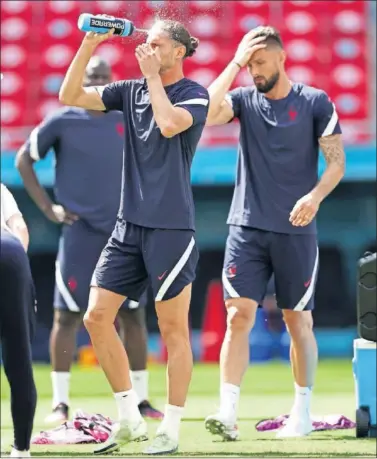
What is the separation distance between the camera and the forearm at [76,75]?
5.75m

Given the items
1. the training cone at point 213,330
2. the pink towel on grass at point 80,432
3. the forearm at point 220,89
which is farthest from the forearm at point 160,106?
the training cone at point 213,330

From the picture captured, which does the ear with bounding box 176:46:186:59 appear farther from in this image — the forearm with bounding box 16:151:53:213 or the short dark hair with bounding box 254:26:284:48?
the forearm with bounding box 16:151:53:213

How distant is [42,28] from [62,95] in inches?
445

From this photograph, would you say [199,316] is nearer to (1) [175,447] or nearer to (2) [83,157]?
(2) [83,157]

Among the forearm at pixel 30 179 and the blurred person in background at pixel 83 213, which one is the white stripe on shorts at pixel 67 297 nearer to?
the blurred person in background at pixel 83 213

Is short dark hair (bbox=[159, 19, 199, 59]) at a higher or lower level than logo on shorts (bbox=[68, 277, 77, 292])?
higher

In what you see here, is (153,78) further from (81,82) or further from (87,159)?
(87,159)

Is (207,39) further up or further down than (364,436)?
further up

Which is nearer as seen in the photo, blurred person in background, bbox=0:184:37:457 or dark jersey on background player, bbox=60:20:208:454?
blurred person in background, bbox=0:184:37:457

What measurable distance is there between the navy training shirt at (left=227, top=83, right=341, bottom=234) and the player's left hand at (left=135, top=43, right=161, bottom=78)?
111 centimetres

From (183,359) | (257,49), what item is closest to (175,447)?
(183,359)

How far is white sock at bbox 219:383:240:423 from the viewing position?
623 centimetres

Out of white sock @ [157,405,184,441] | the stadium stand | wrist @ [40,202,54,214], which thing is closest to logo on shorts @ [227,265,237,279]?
white sock @ [157,405,184,441]

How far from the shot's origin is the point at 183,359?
5730 millimetres
